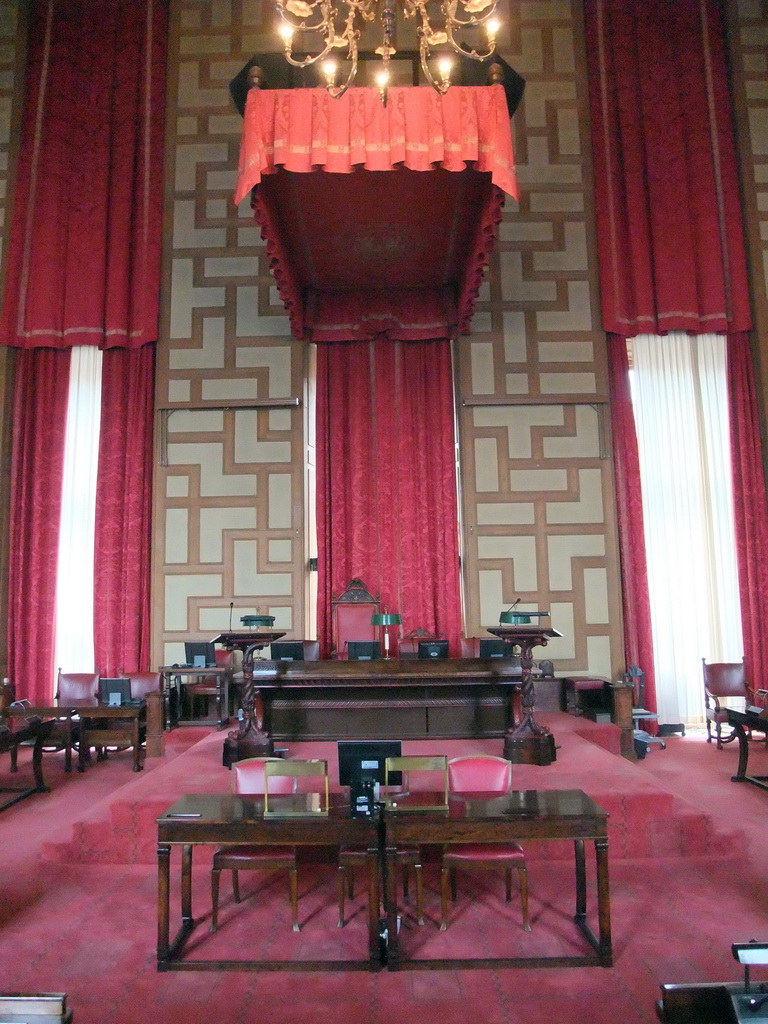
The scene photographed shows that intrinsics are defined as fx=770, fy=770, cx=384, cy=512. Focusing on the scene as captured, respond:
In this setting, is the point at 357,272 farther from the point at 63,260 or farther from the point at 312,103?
the point at 63,260

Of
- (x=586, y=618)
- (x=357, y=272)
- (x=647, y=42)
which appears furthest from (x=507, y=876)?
(x=647, y=42)

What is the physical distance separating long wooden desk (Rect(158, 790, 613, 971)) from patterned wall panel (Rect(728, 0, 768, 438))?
20.6 feet

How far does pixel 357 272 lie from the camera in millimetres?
7547

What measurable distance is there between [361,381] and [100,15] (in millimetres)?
5227

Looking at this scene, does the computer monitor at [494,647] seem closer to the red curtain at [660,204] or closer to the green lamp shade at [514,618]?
the green lamp shade at [514,618]

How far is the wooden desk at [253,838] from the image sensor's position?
3145 mm

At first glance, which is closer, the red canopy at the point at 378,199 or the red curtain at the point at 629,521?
the red canopy at the point at 378,199

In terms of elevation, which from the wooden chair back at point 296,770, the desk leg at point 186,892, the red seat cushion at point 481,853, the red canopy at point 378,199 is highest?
the red canopy at point 378,199

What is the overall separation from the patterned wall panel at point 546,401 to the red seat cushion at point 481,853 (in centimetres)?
433

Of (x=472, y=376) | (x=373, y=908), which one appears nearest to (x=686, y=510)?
(x=472, y=376)

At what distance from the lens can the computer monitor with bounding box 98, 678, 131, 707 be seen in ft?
21.4

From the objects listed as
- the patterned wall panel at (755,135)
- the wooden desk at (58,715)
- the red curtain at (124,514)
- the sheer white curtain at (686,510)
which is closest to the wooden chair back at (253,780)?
the wooden desk at (58,715)

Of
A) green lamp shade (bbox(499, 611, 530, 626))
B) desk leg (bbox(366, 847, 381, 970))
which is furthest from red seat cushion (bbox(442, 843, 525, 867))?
green lamp shade (bbox(499, 611, 530, 626))

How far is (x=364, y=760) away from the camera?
3.49 meters
